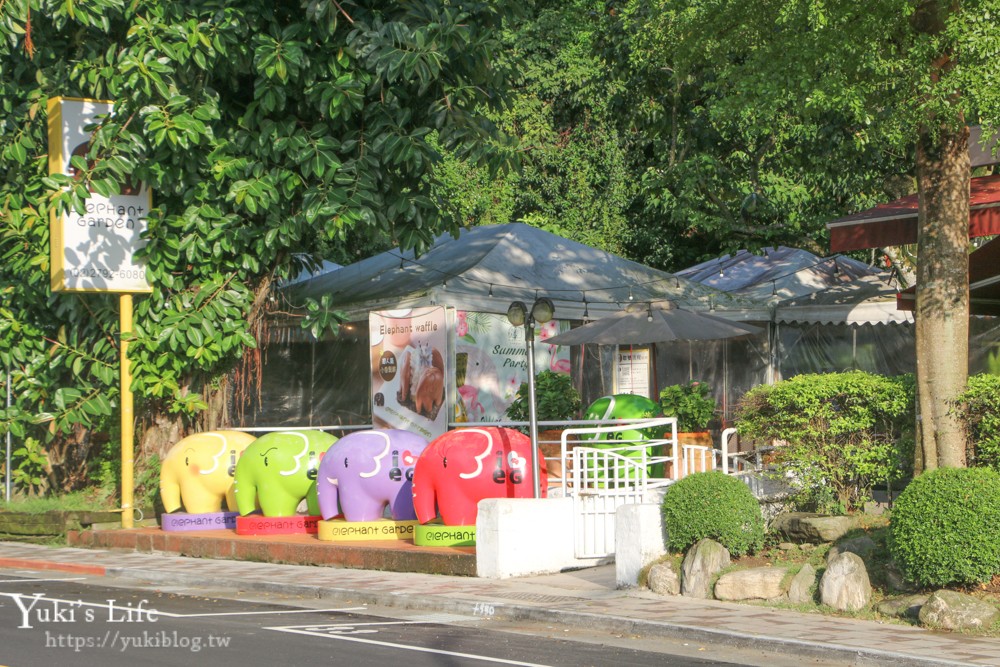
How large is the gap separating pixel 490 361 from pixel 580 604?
9.05 meters

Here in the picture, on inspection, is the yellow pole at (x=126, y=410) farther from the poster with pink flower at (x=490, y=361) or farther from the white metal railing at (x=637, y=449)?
the white metal railing at (x=637, y=449)

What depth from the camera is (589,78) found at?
32.8 meters

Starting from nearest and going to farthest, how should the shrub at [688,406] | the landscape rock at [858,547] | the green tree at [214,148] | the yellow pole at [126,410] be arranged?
the landscape rock at [858,547] < the green tree at [214,148] < the shrub at [688,406] < the yellow pole at [126,410]

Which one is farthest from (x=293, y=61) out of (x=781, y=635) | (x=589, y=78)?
(x=589, y=78)

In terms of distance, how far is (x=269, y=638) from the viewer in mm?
10109

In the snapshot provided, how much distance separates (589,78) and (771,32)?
20.7 metres

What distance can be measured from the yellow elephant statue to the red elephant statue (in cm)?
377

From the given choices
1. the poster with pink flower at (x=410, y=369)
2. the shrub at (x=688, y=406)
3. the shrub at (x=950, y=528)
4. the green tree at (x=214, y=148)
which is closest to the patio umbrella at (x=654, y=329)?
the shrub at (x=688, y=406)

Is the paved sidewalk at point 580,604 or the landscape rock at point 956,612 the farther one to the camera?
the landscape rock at point 956,612

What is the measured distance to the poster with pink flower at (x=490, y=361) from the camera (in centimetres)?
1983

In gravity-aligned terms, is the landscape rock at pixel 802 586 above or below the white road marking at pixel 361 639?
above

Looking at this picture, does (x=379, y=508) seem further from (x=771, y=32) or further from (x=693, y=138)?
(x=693, y=138)

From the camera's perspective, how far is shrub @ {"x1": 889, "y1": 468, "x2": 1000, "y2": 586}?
393 inches

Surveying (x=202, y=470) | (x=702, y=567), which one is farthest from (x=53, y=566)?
(x=702, y=567)
